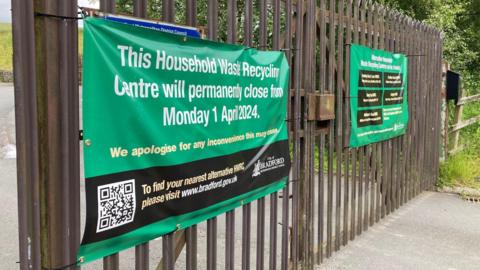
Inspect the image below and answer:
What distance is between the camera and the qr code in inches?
89.1

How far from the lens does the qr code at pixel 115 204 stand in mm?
2264

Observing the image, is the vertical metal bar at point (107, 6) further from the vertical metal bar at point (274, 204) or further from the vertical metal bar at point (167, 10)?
the vertical metal bar at point (274, 204)

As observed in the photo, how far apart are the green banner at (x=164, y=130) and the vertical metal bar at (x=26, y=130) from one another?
211mm

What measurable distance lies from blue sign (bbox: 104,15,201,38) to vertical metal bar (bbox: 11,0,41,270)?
38 cm

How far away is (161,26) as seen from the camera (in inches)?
103

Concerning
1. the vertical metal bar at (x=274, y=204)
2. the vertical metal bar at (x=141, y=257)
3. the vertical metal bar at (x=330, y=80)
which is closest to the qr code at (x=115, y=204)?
the vertical metal bar at (x=141, y=257)

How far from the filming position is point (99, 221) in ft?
7.40

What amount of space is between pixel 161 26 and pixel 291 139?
182 centimetres

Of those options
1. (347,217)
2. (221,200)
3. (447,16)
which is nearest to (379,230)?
(347,217)

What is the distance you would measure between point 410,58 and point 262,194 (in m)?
3.89

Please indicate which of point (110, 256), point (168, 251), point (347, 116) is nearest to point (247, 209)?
A: point (168, 251)

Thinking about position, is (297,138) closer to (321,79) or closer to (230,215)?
(321,79)

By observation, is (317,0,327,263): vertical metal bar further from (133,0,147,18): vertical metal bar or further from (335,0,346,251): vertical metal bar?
(133,0,147,18): vertical metal bar

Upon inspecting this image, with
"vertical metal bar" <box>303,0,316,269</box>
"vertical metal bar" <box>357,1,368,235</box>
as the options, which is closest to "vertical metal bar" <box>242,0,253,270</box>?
"vertical metal bar" <box>303,0,316,269</box>
